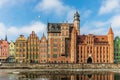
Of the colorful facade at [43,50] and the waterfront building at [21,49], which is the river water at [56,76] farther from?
the waterfront building at [21,49]

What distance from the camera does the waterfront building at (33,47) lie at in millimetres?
150575

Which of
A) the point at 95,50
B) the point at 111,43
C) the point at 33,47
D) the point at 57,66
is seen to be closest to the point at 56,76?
the point at 57,66

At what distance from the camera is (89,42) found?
487ft

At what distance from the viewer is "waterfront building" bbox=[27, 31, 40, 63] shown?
150575 millimetres

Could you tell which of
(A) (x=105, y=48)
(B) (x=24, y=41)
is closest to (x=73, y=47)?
(A) (x=105, y=48)

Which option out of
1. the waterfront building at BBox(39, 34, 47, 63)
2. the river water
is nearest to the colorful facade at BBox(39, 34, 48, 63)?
the waterfront building at BBox(39, 34, 47, 63)

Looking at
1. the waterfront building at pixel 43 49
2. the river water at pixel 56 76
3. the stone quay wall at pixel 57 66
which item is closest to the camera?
the river water at pixel 56 76

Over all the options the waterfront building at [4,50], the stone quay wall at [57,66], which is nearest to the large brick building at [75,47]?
the stone quay wall at [57,66]

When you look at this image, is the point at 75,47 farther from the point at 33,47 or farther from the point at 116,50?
the point at 116,50

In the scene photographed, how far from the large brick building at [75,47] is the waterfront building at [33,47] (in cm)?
698

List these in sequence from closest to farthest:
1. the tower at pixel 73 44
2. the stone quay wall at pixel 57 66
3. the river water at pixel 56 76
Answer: the river water at pixel 56 76, the stone quay wall at pixel 57 66, the tower at pixel 73 44

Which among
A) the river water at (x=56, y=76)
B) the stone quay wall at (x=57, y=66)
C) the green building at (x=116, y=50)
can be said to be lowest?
the river water at (x=56, y=76)

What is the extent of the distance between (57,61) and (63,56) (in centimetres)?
388

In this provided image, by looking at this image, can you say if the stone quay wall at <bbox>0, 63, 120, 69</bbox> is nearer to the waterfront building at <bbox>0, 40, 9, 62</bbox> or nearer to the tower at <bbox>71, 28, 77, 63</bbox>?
the tower at <bbox>71, 28, 77, 63</bbox>
